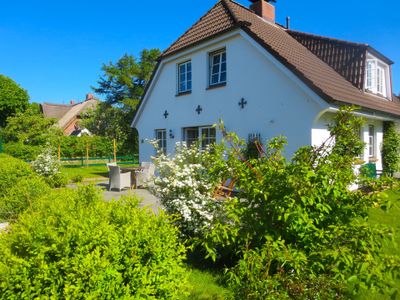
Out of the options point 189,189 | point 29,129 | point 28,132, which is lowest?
point 189,189

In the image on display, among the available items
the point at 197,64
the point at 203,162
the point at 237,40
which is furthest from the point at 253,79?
the point at 203,162

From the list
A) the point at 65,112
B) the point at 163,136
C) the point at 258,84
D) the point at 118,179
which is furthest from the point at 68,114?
the point at 258,84

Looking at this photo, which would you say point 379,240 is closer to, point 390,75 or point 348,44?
point 348,44

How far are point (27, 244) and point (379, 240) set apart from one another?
9.88 ft

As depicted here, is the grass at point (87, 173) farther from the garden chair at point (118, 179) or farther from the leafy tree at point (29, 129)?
the garden chair at point (118, 179)

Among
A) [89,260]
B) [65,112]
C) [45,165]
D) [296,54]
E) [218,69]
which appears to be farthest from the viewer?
[65,112]

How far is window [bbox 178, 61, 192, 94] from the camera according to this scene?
12375 millimetres

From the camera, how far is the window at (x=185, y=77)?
1238cm

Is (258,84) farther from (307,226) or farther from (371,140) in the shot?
(307,226)

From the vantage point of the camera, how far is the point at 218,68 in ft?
37.0

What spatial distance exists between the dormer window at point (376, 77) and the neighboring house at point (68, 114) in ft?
124

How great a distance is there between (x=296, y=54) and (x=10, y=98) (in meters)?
25.4

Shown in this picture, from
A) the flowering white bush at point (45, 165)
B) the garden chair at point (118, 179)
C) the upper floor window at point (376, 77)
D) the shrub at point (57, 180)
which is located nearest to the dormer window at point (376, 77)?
the upper floor window at point (376, 77)

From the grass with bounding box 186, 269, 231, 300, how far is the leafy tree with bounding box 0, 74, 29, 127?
2698 centimetres
